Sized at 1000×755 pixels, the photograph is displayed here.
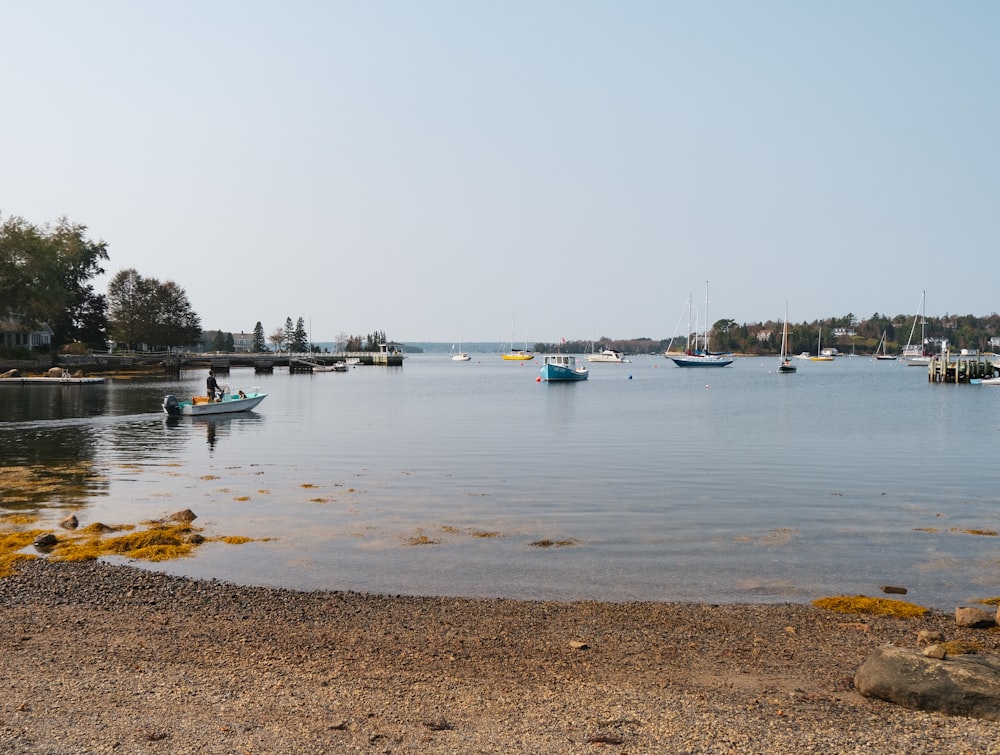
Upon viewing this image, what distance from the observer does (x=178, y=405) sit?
52344 millimetres

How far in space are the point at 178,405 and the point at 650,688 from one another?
47669mm

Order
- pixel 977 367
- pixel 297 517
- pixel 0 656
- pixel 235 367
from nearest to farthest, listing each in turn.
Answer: pixel 0 656 → pixel 297 517 → pixel 977 367 → pixel 235 367

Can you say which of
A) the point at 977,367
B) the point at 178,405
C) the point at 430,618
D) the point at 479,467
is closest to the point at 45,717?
the point at 430,618

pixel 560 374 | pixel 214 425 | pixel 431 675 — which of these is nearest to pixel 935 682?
pixel 431 675

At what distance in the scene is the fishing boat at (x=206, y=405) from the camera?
5203 centimetres

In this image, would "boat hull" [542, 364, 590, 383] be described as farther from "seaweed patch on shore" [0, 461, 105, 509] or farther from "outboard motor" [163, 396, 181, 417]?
"seaweed patch on shore" [0, 461, 105, 509]

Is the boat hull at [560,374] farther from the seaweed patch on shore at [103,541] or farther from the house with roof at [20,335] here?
the seaweed patch on shore at [103,541]

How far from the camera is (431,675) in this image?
34.3 feet

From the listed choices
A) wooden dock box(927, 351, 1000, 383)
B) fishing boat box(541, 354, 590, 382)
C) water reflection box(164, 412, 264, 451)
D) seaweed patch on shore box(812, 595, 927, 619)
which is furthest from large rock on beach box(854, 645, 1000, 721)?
wooden dock box(927, 351, 1000, 383)

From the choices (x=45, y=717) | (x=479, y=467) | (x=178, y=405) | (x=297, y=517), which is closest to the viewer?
(x=45, y=717)

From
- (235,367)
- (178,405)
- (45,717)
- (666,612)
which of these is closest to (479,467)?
(666,612)

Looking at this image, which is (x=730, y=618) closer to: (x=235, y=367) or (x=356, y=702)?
(x=356, y=702)

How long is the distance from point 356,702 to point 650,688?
3.46m

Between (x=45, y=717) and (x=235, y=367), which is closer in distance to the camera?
(x=45, y=717)
